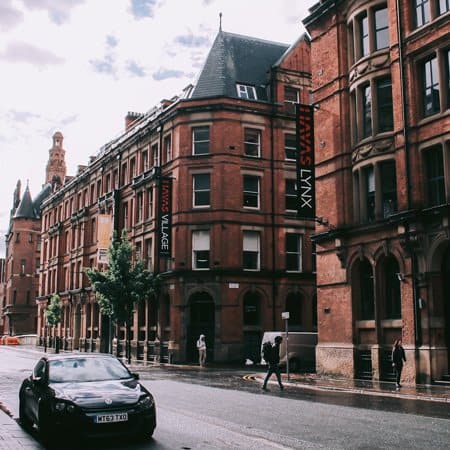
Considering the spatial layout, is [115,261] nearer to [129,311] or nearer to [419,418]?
[129,311]

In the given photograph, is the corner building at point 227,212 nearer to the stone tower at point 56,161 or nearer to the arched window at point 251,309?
the arched window at point 251,309

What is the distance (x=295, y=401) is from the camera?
55.0 ft

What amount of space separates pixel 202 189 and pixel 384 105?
1643cm

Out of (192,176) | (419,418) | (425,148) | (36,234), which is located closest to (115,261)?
(192,176)

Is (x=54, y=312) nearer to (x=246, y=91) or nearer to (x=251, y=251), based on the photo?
(x=251, y=251)

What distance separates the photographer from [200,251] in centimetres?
3866

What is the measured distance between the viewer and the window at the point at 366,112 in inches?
1003

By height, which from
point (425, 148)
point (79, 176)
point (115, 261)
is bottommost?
point (115, 261)

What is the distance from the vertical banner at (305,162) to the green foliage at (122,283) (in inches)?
595

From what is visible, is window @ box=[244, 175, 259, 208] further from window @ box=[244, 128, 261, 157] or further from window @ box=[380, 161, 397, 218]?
window @ box=[380, 161, 397, 218]

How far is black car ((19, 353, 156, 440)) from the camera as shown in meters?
9.38

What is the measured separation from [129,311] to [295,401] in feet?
76.9

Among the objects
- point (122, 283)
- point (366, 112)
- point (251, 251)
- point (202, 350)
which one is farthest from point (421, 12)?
point (122, 283)

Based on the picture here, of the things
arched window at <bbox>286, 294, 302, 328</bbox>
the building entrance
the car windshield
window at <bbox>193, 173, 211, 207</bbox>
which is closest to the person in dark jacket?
the car windshield
